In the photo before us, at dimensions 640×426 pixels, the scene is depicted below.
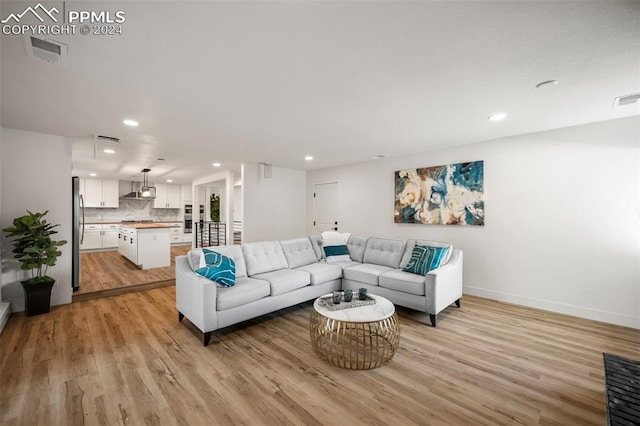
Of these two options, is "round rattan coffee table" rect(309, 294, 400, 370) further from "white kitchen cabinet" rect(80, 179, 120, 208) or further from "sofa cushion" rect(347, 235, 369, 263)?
"white kitchen cabinet" rect(80, 179, 120, 208)

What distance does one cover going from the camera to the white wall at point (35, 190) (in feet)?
11.1

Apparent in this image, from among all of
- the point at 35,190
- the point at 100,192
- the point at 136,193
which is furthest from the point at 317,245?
the point at 100,192

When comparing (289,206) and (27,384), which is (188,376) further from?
(289,206)

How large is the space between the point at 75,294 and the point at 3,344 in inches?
55.4

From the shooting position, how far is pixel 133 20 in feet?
4.82

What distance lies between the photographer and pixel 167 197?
30.6 feet

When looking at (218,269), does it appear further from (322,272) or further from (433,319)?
(433,319)

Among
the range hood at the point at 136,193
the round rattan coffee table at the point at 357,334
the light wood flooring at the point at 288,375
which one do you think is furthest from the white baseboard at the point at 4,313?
the range hood at the point at 136,193

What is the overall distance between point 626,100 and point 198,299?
4707 mm

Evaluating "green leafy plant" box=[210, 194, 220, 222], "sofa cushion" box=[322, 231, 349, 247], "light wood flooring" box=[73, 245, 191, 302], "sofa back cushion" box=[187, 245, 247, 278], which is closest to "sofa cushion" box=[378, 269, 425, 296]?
"sofa cushion" box=[322, 231, 349, 247]

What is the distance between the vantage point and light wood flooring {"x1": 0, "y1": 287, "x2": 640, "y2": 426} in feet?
5.70

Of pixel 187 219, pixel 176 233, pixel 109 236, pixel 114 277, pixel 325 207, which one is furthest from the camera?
pixel 187 219

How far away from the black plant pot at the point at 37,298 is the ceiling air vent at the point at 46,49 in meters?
3.05

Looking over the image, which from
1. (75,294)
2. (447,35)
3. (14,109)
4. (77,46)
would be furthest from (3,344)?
(447,35)
